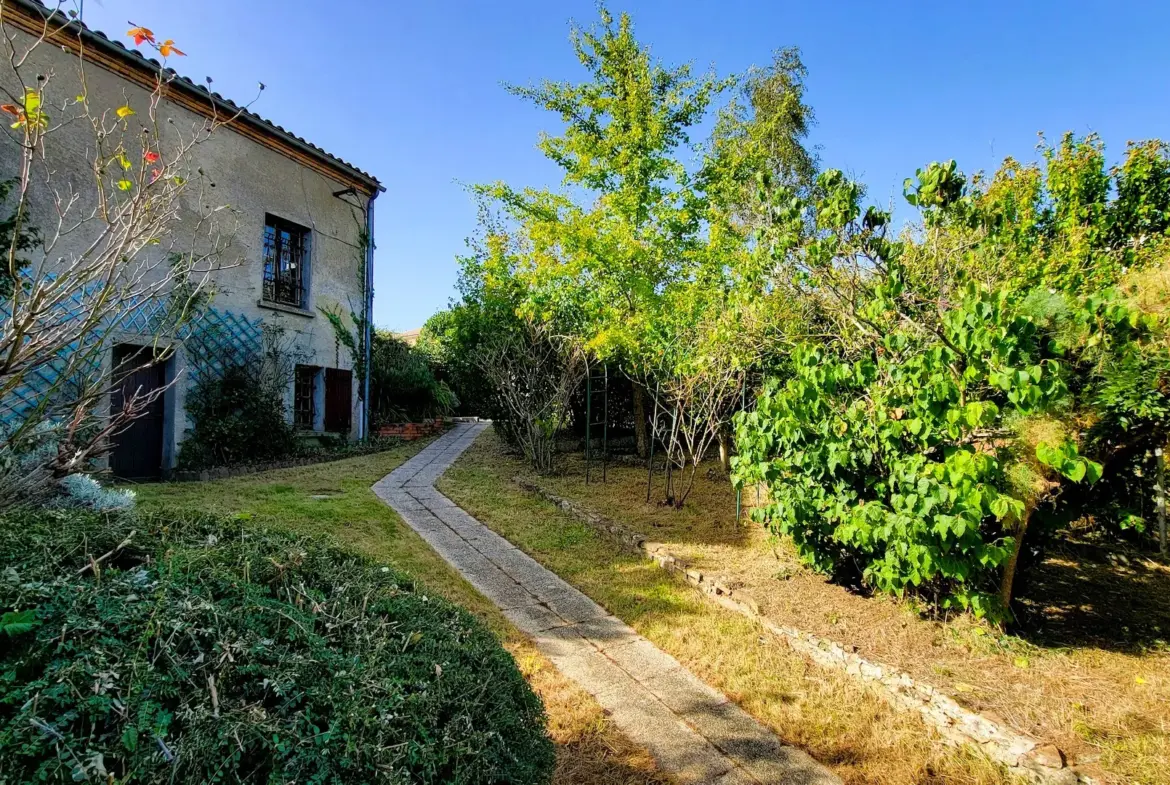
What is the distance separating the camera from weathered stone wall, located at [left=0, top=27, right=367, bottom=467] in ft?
23.9

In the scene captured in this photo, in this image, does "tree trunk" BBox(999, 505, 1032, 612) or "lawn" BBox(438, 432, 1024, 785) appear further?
"tree trunk" BBox(999, 505, 1032, 612)

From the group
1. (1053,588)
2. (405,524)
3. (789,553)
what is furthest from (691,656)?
(405,524)

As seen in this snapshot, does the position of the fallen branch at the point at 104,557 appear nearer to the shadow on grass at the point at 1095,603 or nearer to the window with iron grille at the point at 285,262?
the shadow on grass at the point at 1095,603

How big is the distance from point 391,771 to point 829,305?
4410 mm

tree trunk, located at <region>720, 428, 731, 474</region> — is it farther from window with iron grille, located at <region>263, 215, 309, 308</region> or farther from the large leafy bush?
window with iron grille, located at <region>263, 215, 309, 308</region>

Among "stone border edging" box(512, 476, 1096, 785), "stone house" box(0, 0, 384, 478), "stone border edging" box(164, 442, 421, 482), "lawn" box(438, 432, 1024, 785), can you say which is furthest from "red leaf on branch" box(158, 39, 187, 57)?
"stone border edging" box(164, 442, 421, 482)

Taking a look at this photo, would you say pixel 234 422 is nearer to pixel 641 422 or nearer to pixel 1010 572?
pixel 641 422

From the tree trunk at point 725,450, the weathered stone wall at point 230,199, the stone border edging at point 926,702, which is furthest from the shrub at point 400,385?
the stone border edging at point 926,702

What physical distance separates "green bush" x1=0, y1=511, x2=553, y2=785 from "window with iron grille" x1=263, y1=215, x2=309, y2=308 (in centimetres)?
993

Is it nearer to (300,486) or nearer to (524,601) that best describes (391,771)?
(524,601)

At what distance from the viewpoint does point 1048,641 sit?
142 inches

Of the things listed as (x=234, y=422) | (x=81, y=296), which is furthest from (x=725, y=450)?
(x=234, y=422)

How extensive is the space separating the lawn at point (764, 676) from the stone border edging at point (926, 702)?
6 centimetres

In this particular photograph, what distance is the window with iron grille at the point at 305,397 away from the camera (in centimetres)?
1124
